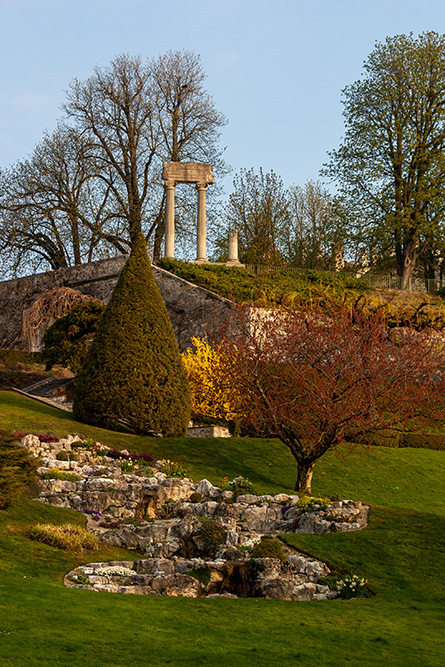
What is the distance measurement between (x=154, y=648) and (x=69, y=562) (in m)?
4.18

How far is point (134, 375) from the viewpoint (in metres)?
20.5

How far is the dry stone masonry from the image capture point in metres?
10.2

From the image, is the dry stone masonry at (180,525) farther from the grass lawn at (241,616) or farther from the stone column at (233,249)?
the stone column at (233,249)

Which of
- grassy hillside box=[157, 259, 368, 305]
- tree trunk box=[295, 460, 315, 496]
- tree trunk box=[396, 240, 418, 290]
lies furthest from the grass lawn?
tree trunk box=[396, 240, 418, 290]

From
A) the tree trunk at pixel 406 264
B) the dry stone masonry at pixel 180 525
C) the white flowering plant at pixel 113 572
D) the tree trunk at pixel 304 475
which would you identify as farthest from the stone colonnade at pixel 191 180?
the white flowering plant at pixel 113 572

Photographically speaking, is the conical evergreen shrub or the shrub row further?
the shrub row

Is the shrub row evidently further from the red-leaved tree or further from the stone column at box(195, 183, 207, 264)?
the stone column at box(195, 183, 207, 264)

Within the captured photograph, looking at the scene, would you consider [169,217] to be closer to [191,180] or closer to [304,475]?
[191,180]

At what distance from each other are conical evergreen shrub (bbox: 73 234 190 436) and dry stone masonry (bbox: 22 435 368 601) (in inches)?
80.7

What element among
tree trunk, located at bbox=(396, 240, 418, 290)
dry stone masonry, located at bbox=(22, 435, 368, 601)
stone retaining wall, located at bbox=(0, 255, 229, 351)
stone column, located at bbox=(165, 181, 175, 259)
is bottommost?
dry stone masonry, located at bbox=(22, 435, 368, 601)

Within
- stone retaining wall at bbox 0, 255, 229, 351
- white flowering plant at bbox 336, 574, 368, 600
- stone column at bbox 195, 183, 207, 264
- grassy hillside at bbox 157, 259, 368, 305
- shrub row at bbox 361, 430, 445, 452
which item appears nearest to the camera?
white flowering plant at bbox 336, 574, 368, 600

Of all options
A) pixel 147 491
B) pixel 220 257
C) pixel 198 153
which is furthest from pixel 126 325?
pixel 220 257

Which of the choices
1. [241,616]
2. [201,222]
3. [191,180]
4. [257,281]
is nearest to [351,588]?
[241,616]

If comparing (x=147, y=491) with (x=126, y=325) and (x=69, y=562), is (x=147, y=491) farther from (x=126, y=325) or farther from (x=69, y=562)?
(x=126, y=325)
